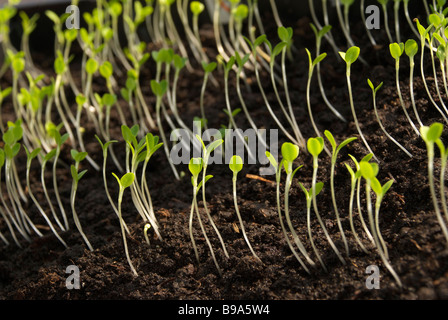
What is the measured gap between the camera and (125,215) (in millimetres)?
1403

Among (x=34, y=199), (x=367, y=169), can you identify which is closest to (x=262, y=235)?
(x=367, y=169)

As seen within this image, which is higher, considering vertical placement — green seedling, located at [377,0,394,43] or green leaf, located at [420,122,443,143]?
green seedling, located at [377,0,394,43]

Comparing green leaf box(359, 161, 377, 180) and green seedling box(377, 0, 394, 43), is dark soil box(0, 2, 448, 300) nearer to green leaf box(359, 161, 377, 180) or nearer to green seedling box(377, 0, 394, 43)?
green seedling box(377, 0, 394, 43)

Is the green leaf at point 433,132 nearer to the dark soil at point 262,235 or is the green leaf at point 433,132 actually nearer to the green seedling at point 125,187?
the dark soil at point 262,235

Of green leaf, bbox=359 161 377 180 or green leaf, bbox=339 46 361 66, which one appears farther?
green leaf, bbox=339 46 361 66

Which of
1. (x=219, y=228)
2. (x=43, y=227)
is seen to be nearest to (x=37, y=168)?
(x=43, y=227)

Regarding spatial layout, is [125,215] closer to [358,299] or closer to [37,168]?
[37,168]

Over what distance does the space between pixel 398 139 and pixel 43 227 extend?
101 cm

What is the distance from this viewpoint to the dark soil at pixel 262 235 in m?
1.05

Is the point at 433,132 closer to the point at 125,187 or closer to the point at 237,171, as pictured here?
the point at 237,171

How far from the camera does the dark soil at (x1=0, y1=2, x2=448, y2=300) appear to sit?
105cm

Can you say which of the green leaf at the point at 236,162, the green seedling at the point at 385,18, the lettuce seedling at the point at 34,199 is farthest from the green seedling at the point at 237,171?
the green seedling at the point at 385,18
